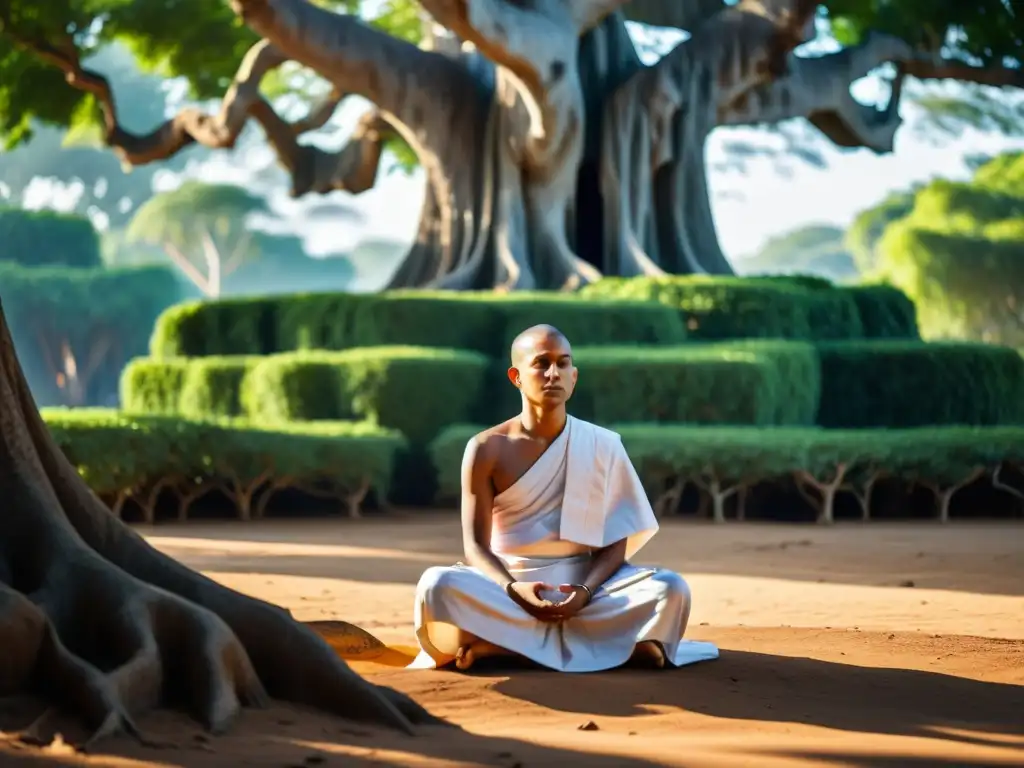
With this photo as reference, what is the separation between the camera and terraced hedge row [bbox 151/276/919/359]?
2077cm

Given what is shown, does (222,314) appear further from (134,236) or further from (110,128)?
(134,236)

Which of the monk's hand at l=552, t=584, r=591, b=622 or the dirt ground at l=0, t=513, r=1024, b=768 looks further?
the monk's hand at l=552, t=584, r=591, b=622

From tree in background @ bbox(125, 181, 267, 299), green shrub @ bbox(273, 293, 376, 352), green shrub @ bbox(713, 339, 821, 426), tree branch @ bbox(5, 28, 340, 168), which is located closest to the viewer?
green shrub @ bbox(713, 339, 821, 426)

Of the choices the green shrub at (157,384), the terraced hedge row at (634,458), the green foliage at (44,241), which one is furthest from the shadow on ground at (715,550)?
the green foliage at (44,241)

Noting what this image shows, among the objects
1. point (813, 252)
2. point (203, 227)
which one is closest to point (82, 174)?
point (203, 227)

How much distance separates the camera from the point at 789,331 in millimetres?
22453

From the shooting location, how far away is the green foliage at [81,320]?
50969 millimetres

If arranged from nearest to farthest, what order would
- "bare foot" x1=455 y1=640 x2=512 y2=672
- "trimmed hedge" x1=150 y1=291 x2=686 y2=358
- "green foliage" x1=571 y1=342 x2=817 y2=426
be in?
"bare foot" x1=455 y1=640 x2=512 y2=672
"green foliage" x1=571 y1=342 x2=817 y2=426
"trimmed hedge" x1=150 y1=291 x2=686 y2=358

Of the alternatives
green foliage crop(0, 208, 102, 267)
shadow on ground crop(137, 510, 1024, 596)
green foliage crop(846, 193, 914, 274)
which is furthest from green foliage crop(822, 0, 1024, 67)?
green foliage crop(846, 193, 914, 274)

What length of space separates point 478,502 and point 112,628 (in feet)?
6.15

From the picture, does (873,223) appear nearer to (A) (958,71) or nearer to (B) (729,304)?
(A) (958,71)

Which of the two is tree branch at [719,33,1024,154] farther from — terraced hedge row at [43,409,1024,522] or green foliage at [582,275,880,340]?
terraced hedge row at [43,409,1024,522]

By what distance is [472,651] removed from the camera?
6.84 meters

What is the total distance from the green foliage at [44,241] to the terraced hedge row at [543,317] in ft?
124
